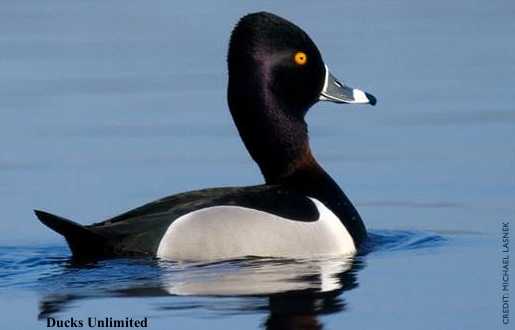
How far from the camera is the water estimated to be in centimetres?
928

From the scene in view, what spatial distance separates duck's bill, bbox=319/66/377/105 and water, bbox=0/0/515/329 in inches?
29.0

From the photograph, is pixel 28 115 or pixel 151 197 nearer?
pixel 151 197

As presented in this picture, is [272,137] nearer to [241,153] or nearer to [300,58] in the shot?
[300,58]

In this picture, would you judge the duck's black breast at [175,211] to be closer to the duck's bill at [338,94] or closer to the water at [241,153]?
the water at [241,153]

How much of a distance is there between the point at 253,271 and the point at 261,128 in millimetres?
1482

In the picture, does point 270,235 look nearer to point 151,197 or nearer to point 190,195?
point 190,195

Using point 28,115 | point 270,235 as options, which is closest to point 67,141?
point 28,115

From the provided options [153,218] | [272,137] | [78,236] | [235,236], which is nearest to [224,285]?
[235,236]

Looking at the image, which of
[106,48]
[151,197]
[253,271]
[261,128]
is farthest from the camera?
[106,48]

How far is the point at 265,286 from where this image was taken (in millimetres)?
9508

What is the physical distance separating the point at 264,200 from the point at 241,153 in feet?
9.52

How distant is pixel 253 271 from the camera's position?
32.5 feet

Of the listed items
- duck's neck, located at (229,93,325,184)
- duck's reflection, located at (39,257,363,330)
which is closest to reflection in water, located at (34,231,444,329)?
duck's reflection, located at (39,257,363,330)

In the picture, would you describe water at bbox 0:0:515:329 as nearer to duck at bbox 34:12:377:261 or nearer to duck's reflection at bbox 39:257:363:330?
duck's reflection at bbox 39:257:363:330
